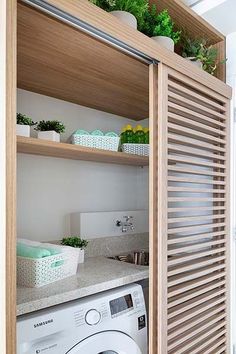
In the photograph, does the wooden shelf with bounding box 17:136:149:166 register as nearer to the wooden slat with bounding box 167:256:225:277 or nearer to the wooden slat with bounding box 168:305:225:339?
the wooden slat with bounding box 167:256:225:277

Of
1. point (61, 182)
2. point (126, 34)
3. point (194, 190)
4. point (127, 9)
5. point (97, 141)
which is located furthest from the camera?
point (61, 182)

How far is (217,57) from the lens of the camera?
2025 millimetres

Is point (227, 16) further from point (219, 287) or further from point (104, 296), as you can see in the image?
point (104, 296)

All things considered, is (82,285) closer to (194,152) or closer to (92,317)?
(92,317)

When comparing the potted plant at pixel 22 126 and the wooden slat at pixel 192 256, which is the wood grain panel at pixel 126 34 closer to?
the potted plant at pixel 22 126

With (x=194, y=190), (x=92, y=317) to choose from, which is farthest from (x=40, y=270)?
(x=194, y=190)

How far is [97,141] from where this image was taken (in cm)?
172

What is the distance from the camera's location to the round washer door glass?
1.24 meters

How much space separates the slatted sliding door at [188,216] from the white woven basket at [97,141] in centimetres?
42

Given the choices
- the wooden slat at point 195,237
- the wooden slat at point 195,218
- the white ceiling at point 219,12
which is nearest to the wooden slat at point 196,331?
the wooden slat at point 195,237

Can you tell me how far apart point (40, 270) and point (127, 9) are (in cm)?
129

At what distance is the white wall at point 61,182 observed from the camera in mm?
1774

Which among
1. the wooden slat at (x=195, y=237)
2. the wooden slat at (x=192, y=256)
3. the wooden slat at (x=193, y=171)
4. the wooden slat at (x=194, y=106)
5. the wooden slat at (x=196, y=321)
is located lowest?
the wooden slat at (x=196, y=321)

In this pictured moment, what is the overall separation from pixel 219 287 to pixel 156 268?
691mm
